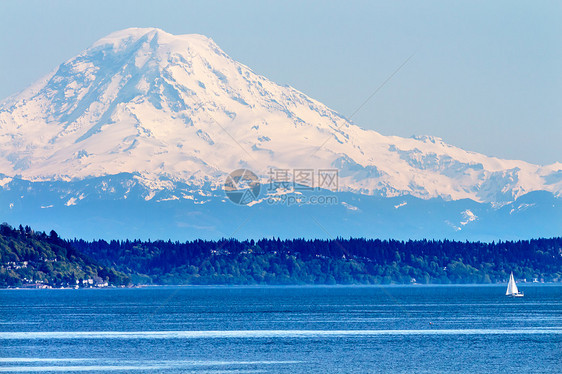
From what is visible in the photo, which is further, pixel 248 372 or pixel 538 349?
pixel 538 349

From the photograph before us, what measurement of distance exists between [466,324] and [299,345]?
154ft

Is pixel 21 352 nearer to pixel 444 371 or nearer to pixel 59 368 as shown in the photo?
pixel 59 368

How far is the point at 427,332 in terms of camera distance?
166125mm

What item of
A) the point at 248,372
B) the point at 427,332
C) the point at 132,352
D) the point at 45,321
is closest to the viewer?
the point at 248,372

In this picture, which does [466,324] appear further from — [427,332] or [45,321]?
[45,321]

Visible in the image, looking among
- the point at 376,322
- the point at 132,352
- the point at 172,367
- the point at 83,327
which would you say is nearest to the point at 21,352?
the point at 132,352

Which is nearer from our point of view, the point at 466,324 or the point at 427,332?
the point at 427,332

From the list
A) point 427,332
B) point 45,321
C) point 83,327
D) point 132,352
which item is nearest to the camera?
point 132,352

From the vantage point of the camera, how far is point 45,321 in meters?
199

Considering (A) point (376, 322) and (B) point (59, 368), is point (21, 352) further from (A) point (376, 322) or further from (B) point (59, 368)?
(A) point (376, 322)

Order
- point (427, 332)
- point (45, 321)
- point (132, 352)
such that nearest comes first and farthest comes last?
point (132, 352) < point (427, 332) < point (45, 321)

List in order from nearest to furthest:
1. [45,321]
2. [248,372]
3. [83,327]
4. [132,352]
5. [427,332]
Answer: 1. [248,372]
2. [132,352]
3. [427,332]
4. [83,327]
5. [45,321]

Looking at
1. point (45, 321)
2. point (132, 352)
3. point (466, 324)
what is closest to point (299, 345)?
point (132, 352)

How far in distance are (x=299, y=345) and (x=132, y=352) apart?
66.5 feet
